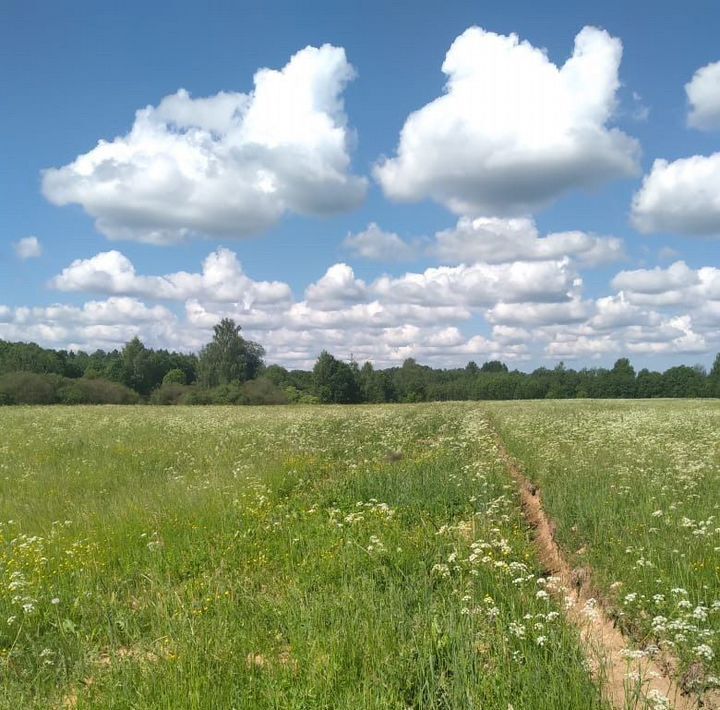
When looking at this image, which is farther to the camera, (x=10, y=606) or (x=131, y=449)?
(x=131, y=449)

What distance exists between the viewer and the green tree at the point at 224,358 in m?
108

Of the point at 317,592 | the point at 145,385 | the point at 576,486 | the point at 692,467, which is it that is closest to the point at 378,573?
the point at 317,592

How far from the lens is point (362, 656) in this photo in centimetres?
473

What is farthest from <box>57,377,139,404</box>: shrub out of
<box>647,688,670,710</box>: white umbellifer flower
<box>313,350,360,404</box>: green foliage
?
<box>647,688,670,710</box>: white umbellifer flower

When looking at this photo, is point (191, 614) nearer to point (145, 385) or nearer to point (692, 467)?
point (692, 467)

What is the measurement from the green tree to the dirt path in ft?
330

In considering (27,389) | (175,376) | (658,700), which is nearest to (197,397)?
(27,389)

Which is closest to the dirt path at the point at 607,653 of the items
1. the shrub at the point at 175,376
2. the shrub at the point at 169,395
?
the shrub at the point at 169,395

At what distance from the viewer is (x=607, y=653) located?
4984mm

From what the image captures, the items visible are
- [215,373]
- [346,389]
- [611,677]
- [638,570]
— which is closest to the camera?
[611,677]

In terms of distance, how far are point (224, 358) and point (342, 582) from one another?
4142 inches

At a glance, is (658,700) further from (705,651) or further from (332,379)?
(332,379)

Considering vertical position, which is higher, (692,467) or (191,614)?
(692,467)

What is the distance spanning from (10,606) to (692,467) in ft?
36.2
